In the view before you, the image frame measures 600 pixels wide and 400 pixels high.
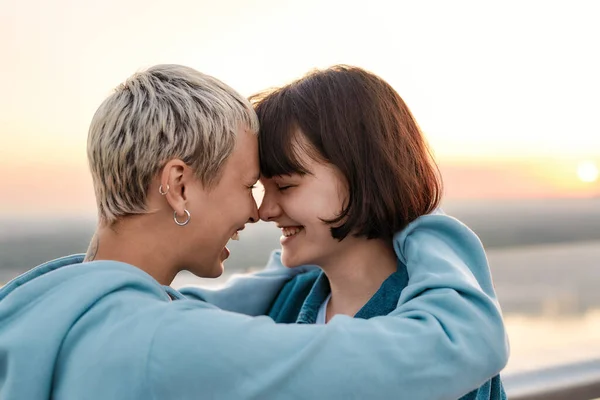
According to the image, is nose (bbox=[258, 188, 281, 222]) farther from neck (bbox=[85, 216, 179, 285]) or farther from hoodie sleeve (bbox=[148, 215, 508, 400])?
hoodie sleeve (bbox=[148, 215, 508, 400])

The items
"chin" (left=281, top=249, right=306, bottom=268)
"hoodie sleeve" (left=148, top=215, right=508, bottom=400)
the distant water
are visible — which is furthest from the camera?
the distant water

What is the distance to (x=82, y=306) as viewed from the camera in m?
0.87

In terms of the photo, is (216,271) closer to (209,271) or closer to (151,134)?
(209,271)

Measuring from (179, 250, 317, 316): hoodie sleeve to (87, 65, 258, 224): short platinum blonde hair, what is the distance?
1.43ft

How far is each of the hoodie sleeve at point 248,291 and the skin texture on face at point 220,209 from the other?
0.29 metres

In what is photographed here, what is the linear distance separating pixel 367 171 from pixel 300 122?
0.16 metres

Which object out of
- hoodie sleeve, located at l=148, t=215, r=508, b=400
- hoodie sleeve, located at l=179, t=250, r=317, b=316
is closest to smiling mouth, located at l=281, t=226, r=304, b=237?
hoodie sleeve, located at l=179, t=250, r=317, b=316

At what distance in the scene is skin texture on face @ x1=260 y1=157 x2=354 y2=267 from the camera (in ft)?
4.12

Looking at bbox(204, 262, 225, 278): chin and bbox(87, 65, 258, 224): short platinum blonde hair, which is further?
bbox(204, 262, 225, 278): chin

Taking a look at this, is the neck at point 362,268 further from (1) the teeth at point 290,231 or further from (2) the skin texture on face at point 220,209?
(2) the skin texture on face at point 220,209

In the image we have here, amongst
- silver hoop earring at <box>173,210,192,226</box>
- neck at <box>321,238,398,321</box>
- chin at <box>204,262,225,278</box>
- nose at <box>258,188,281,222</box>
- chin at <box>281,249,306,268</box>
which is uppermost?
silver hoop earring at <box>173,210,192,226</box>

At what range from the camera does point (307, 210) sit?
4.14 feet

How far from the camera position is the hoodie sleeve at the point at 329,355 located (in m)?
0.82

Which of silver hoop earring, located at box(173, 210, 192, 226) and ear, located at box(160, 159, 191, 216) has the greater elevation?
ear, located at box(160, 159, 191, 216)
